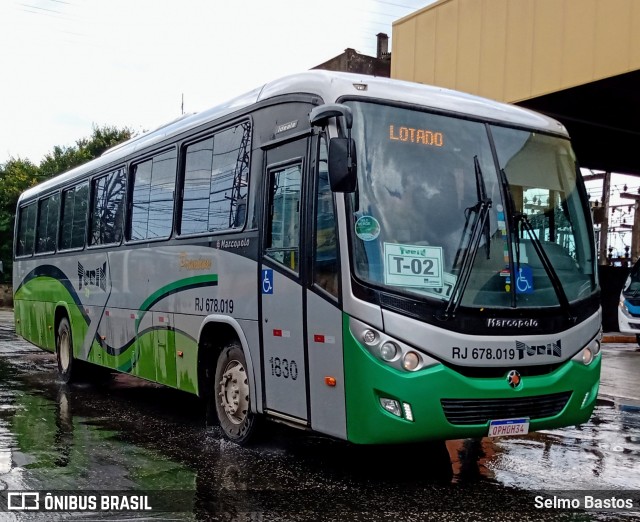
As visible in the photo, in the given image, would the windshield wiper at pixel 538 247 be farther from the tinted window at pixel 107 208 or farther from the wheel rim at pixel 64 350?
the wheel rim at pixel 64 350

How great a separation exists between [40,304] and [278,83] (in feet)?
28.7

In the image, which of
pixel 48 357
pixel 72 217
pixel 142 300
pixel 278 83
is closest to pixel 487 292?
pixel 278 83

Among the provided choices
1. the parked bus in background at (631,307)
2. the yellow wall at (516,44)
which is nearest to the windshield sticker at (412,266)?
the yellow wall at (516,44)

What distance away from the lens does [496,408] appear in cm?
622

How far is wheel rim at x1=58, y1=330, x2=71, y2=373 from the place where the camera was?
12992mm

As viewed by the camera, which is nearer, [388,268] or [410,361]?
[410,361]

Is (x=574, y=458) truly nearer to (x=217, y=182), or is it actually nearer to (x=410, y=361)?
(x=410, y=361)

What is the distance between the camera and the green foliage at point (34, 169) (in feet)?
147

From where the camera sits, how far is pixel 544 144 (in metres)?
7.31

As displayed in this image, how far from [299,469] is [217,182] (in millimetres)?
3033

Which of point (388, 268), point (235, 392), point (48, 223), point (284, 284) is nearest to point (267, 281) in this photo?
point (284, 284)

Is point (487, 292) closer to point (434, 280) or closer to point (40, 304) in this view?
point (434, 280)

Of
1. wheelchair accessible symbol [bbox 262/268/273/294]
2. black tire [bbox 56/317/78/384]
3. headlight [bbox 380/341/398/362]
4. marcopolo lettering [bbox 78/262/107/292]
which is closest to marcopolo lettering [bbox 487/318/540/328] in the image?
headlight [bbox 380/341/398/362]

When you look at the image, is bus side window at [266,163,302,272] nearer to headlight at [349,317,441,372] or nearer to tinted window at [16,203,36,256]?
headlight at [349,317,441,372]
